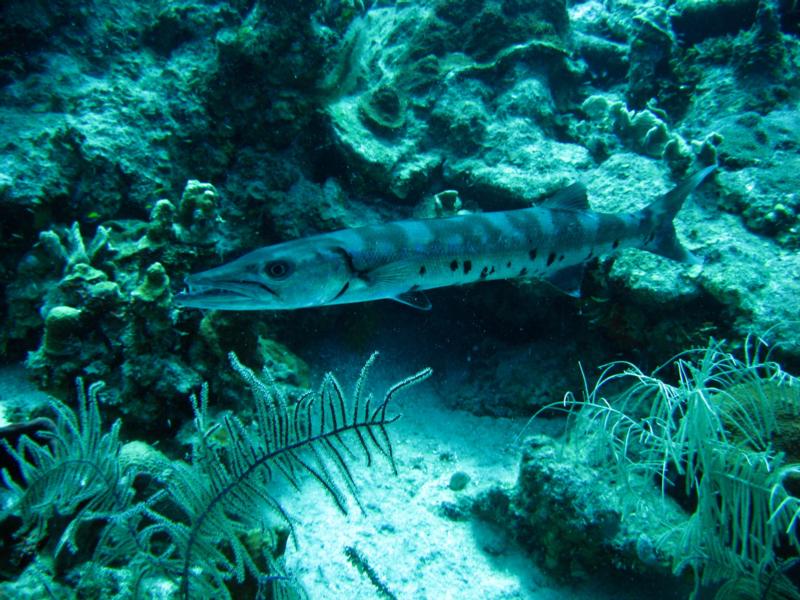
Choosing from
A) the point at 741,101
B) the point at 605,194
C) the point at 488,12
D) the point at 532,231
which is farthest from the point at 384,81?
the point at 741,101

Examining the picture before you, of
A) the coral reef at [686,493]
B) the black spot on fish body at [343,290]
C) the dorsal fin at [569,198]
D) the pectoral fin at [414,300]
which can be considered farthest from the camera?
the dorsal fin at [569,198]

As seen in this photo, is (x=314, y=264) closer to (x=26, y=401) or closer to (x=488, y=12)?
(x=26, y=401)

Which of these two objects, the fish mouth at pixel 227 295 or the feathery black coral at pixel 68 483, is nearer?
the feathery black coral at pixel 68 483

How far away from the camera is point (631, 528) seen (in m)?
3.57

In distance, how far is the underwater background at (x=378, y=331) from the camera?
2684 millimetres

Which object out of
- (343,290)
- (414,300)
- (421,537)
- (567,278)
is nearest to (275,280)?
(343,290)

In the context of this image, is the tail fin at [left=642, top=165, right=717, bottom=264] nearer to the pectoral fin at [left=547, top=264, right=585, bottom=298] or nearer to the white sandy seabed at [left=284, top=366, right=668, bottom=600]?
the pectoral fin at [left=547, top=264, right=585, bottom=298]

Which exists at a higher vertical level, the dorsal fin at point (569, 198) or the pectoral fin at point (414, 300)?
the dorsal fin at point (569, 198)

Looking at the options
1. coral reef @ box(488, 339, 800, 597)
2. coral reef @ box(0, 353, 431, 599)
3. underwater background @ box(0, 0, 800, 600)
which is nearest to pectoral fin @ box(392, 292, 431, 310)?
underwater background @ box(0, 0, 800, 600)

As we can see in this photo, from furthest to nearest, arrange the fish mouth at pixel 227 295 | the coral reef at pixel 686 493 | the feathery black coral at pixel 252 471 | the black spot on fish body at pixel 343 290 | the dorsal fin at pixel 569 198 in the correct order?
the dorsal fin at pixel 569 198
the black spot on fish body at pixel 343 290
the coral reef at pixel 686 493
the fish mouth at pixel 227 295
the feathery black coral at pixel 252 471

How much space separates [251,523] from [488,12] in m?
8.07

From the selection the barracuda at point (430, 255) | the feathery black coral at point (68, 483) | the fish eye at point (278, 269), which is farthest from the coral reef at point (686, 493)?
the feathery black coral at point (68, 483)

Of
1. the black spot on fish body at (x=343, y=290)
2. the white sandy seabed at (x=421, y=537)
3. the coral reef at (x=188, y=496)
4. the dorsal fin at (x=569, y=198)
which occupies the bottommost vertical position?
the white sandy seabed at (x=421, y=537)

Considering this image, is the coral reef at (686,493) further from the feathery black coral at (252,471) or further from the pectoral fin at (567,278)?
the feathery black coral at (252,471)
